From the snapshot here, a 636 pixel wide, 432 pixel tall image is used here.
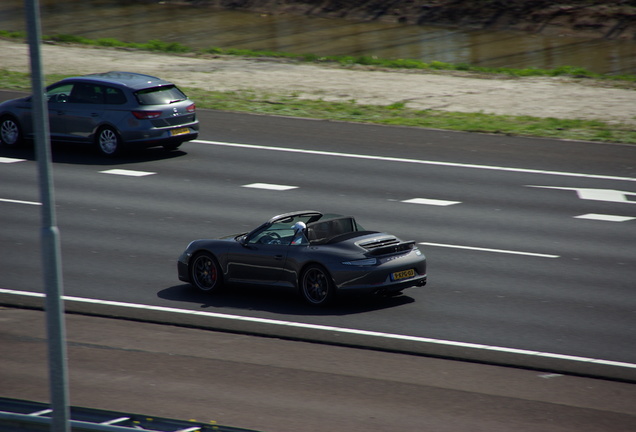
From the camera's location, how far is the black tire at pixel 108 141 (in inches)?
918

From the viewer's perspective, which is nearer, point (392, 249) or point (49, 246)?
point (49, 246)

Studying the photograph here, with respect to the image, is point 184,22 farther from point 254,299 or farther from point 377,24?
point 254,299

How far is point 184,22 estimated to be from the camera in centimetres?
4409

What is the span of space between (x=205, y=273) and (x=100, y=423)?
279 inches

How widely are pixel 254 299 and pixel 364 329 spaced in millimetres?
2271

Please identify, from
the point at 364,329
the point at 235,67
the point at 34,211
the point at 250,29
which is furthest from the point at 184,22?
the point at 364,329

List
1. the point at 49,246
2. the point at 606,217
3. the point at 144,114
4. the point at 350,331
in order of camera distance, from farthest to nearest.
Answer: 1. the point at 144,114
2. the point at 606,217
3. the point at 350,331
4. the point at 49,246

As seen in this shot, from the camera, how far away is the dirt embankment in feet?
133

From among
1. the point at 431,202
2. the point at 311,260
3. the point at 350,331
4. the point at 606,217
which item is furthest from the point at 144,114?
the point at 350,331

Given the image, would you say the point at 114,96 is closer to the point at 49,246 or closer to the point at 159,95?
the point at 159,95

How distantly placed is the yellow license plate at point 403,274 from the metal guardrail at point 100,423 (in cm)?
602

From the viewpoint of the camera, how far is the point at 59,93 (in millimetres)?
23875

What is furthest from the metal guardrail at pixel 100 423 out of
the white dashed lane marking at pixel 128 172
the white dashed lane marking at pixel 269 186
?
the white dashed lane marking at pixel 128 172

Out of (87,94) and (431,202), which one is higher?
(87,94)
